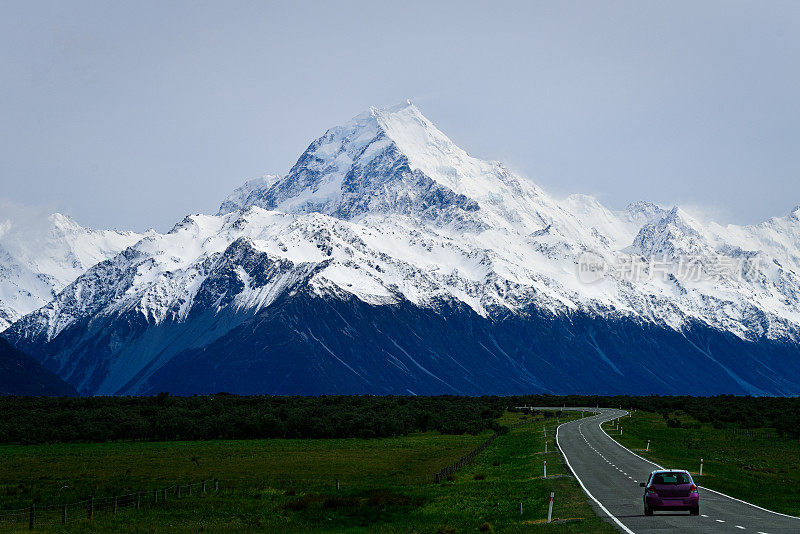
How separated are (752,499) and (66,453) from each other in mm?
87188

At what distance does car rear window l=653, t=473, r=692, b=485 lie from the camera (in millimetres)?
46250

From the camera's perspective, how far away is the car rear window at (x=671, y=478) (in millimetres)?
46250

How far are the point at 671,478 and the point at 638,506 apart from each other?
4316 millimetres

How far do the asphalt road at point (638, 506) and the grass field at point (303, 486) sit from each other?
140 centimetres

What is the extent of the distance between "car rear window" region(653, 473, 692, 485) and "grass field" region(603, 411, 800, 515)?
680cm

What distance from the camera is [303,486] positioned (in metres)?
77.6

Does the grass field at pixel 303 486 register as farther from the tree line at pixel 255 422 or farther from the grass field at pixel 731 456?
the tree line at pixel 255 422

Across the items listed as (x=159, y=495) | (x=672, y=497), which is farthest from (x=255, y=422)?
(x=672, y=497)

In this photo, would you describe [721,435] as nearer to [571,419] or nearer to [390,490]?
[571,419]

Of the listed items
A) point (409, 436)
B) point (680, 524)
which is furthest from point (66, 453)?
point (680, 524)

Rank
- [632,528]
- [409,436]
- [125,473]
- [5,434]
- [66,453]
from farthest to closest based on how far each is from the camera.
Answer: [409,436]
[5,434]
[66,453]
[125,473]
[632,528]

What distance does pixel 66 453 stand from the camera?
114m

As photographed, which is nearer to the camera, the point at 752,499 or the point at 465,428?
the point at 752,499

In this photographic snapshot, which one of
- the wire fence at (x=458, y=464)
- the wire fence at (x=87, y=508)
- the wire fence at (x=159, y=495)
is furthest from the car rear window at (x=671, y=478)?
the wire fence at (x=87, y=508)
